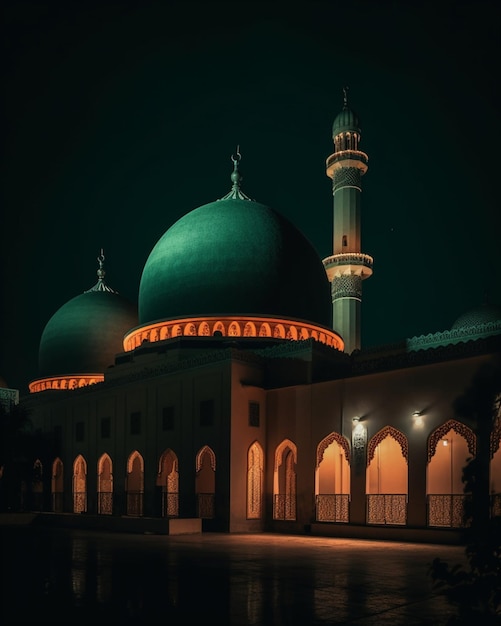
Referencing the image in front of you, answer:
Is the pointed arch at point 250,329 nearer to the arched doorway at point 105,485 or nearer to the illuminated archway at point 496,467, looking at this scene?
the arched doorway at point 105,485

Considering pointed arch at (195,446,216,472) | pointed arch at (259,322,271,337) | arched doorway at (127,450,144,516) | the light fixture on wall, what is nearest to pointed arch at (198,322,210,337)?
pointed arch at (259,322,271,337)

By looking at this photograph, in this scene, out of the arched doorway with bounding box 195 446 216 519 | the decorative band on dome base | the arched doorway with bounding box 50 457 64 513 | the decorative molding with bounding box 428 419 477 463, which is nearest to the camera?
the decorative molding with bounding box 428 419 477 463

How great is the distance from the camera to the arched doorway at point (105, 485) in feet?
88.8

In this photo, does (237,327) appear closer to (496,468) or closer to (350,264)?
(350,264)

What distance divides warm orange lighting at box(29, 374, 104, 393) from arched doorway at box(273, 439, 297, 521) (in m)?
13.4

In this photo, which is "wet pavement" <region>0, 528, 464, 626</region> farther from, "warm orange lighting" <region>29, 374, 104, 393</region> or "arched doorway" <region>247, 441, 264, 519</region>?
"warm orange lighting" <region>29, 374, 104, 393</region>

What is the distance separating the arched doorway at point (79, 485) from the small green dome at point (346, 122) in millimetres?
18789

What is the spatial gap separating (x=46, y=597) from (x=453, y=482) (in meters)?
16.4

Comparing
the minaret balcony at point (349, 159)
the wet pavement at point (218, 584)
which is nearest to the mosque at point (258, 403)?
the minaret balcony at point (349, 159)

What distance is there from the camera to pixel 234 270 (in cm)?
2727

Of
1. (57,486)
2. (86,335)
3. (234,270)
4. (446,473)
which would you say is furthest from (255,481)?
(86,335)

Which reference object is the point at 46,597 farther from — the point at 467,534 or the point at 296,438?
the point at 296,438

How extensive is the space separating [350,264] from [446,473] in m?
13.5

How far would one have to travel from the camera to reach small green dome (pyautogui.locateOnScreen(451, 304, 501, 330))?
31.6m
